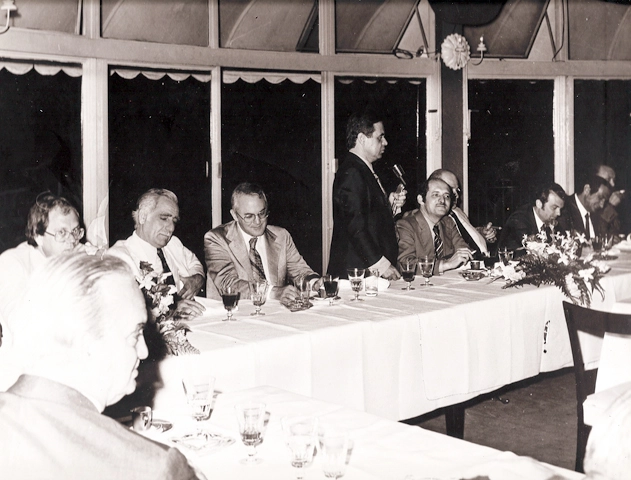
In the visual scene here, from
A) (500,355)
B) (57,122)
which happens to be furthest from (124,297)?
(57,122)

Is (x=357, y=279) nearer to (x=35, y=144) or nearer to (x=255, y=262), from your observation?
(x=255, y=262)

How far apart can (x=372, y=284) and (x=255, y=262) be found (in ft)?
2.86

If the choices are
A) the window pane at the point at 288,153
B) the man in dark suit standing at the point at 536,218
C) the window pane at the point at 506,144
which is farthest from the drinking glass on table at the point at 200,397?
the window pane at the point at 506,144

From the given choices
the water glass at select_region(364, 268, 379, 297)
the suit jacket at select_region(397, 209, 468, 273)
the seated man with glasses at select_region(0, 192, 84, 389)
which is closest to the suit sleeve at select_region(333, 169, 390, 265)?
the suit jacket at select_region(397, 209, 468, 273)

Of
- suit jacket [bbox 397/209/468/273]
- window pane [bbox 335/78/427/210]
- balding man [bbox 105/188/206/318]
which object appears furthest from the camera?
window pane [bbox 335/78/427/210]

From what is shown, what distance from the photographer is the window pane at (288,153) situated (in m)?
5.61

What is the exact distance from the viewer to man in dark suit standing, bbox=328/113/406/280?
4211 millimetres

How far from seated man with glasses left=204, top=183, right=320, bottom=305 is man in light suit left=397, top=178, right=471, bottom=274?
73cm

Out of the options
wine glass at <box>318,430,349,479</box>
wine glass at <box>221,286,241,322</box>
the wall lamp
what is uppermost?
the wall lamp

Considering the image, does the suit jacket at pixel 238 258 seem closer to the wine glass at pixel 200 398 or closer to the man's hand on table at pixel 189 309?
the man's hand on table at pixel 189 309

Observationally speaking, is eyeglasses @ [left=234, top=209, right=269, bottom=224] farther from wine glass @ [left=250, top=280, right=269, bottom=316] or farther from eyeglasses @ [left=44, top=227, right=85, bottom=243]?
wine glass @ [left=250, top=280, right=269, bottom=316]

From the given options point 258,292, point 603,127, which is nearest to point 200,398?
point 258,292

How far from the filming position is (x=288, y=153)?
5.84m

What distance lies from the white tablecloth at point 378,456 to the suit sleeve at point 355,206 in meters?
2.54
